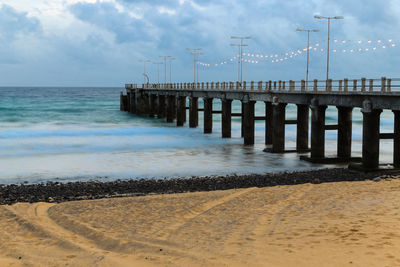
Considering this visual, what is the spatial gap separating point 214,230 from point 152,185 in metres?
9.29

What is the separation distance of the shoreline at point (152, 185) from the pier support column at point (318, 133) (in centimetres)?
453

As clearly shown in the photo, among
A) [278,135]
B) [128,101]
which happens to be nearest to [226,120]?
[278,135]

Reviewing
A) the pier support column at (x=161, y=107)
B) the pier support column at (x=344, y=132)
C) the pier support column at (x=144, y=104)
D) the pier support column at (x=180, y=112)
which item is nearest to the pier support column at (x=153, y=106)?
the pier support column at (x=161, y=107)

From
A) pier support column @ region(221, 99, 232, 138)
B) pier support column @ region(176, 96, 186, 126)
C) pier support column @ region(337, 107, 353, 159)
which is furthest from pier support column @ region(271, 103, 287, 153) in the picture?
pier support column @ region(176, 96, 186, 126)

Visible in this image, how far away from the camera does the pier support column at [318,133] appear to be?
2845 centimetres

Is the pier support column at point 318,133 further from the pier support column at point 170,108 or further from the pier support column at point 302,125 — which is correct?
the pier support column at point 170,108

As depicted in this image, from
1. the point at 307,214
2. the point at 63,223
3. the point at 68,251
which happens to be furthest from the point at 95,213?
the point at 307,214

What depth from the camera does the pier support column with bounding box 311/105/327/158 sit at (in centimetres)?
2845

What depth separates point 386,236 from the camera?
31.8ft

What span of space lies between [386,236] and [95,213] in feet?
25.9

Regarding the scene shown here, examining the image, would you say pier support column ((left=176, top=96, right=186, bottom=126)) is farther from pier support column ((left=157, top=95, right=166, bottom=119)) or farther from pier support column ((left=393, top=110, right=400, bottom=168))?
pier support column ((left=393, top=110, right=400, bottom=168))

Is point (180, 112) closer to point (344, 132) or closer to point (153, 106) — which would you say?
point (153, 106)

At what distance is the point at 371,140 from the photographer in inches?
933

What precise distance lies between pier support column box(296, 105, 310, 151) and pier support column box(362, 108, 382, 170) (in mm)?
8192
